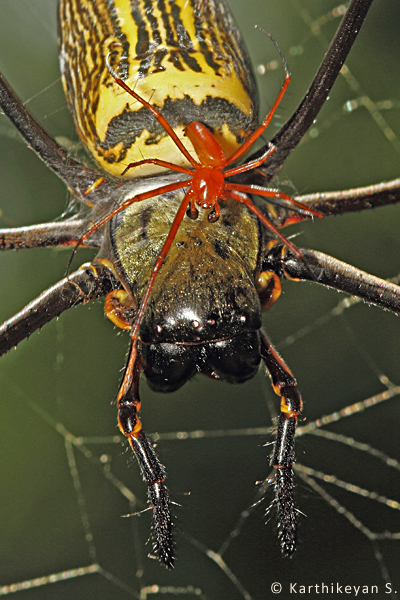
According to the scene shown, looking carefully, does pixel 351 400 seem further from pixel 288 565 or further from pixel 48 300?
pixel 48 300

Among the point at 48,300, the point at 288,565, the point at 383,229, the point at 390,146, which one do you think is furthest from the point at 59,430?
the point at 390,146

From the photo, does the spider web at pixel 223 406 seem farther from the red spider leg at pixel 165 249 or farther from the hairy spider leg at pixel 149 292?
the red spider leg at pixel 165 249

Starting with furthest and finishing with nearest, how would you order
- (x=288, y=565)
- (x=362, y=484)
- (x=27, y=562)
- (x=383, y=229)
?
(x=383, y=229) < (x=27, y=562) < (x=362, y=484) < (x=288, y=565)

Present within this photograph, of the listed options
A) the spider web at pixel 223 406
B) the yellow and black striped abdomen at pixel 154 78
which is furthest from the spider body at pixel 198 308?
the spider web at pixel 223 406

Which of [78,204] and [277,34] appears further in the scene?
[277,34]

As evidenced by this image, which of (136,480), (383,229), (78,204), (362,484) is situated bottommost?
(362,484)

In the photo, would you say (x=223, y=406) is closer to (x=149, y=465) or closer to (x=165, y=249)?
(x=149, y=465)

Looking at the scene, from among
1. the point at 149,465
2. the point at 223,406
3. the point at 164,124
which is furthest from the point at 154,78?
the point at 223,406
